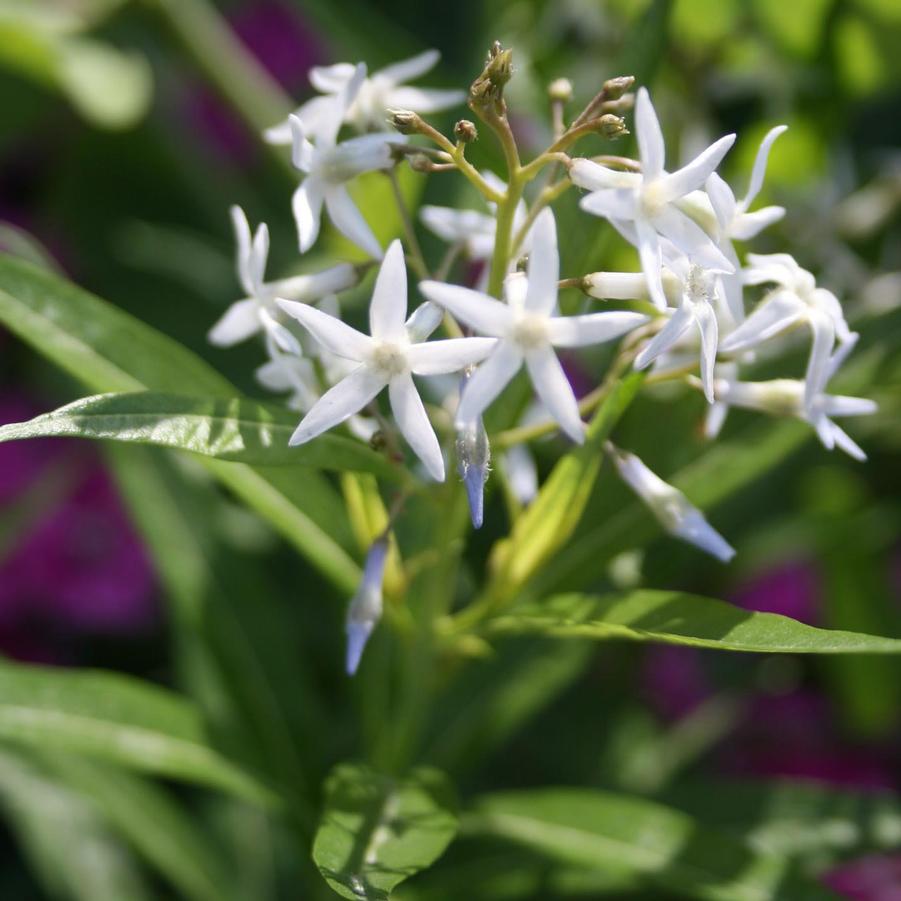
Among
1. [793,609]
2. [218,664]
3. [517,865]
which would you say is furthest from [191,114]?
[517,865]

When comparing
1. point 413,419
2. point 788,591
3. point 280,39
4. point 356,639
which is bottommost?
point 788,591

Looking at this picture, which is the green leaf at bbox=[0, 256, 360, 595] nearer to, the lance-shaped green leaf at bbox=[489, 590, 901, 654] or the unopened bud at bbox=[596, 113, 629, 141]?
the lance-shaped green leaf at bbox=[489, 590, 901, 654]

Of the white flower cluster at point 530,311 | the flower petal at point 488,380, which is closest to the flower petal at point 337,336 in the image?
the white flower cluster at point 530,311

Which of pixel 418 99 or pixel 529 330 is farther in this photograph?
pixel 418 99

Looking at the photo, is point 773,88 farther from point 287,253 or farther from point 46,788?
point 46,788

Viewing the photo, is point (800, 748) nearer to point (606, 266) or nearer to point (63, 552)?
point (606, 266)

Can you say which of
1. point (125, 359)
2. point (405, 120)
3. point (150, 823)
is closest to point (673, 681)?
point (150, 823)
